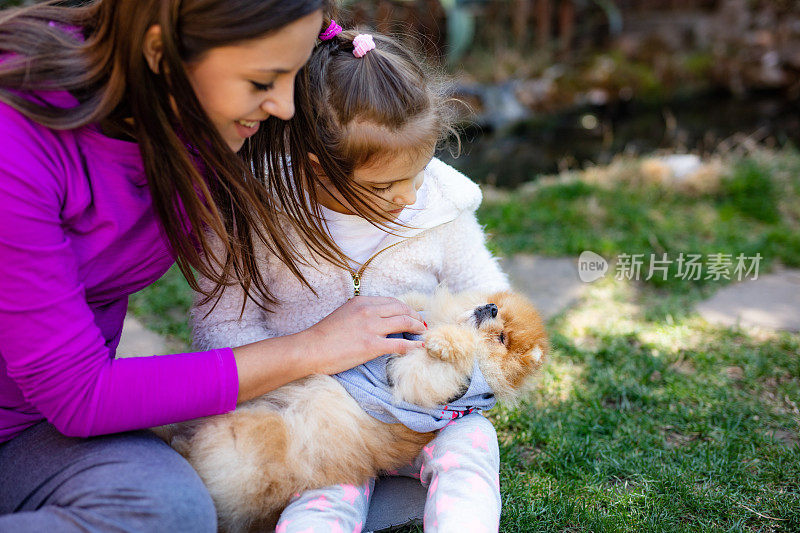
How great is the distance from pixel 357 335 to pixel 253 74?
2.13ft

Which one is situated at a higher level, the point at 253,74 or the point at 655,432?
the point at 253,74

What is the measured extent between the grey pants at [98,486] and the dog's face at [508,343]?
0.73 meters

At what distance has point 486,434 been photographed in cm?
161

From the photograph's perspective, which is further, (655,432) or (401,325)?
(655,432)

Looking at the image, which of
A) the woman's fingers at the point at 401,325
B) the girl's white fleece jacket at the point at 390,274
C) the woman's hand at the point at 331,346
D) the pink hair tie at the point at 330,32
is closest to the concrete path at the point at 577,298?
the girl's white fleece jacket at the point at 390,274

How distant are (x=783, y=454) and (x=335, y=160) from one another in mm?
1571

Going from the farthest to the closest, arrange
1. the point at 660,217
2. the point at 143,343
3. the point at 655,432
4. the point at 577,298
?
the point at 660,217 < the point at 577,298 < the point at 143,343 < the point at 655,432

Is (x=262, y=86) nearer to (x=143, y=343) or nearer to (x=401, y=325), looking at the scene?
(x=401, y=325)

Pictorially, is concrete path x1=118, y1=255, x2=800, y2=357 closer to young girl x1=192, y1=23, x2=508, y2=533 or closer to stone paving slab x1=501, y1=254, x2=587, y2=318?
stone paving slab x1=501, y1=254, x2=587, y2=318

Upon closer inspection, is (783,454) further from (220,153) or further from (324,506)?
(220,153)

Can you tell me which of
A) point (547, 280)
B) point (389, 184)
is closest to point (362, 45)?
point (389, 184)

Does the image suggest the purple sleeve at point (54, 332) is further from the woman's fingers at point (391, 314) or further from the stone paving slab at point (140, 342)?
the stone paving slab at point (140, 342)

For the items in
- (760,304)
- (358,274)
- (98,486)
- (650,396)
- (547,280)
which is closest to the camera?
(98,486)

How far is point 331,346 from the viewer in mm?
1596
